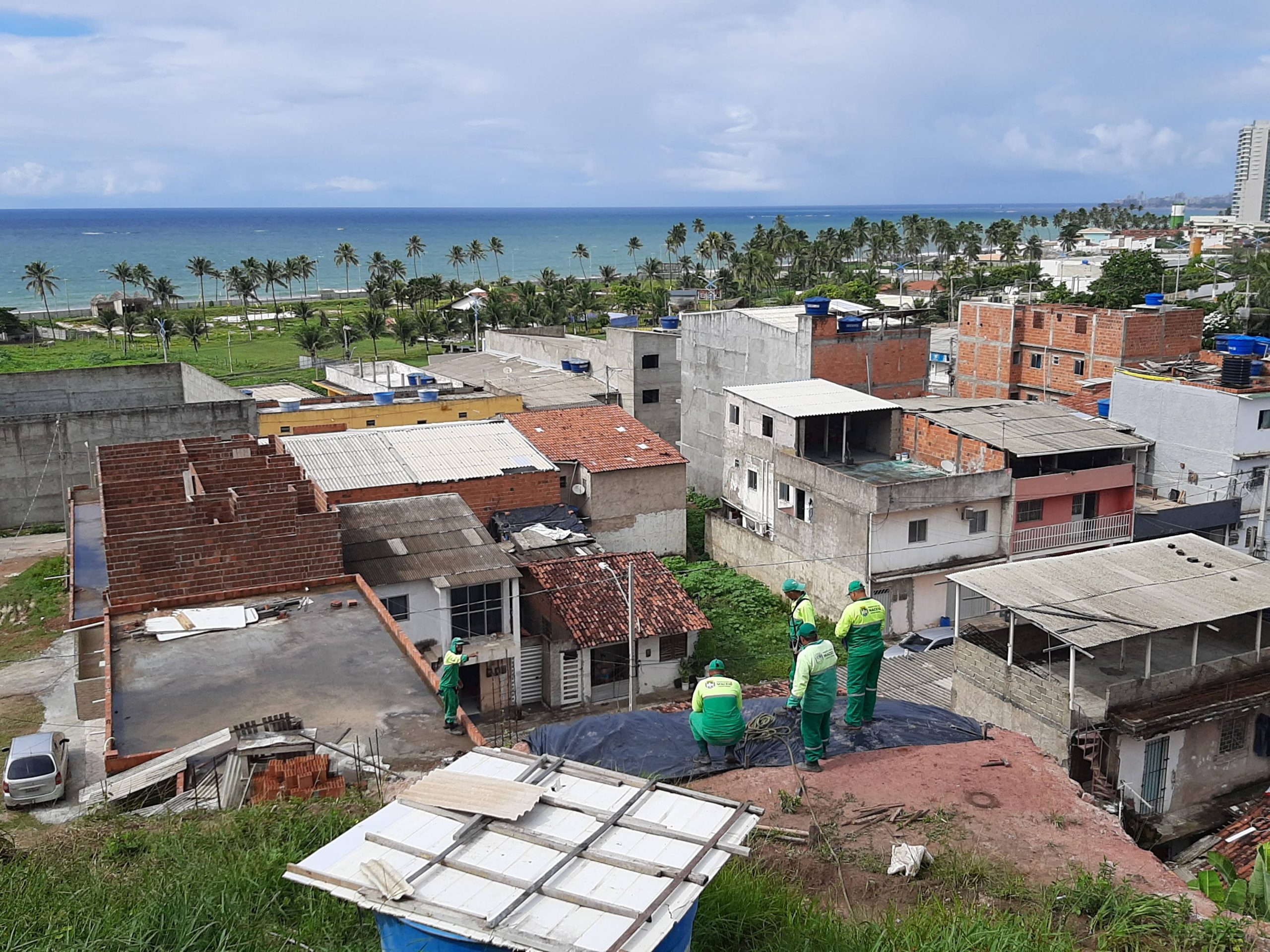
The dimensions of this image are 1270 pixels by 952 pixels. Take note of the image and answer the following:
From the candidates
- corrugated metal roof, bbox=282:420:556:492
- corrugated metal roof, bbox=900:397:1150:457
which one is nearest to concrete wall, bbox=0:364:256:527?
corrugated metal roof, bbox=282:420:556:492

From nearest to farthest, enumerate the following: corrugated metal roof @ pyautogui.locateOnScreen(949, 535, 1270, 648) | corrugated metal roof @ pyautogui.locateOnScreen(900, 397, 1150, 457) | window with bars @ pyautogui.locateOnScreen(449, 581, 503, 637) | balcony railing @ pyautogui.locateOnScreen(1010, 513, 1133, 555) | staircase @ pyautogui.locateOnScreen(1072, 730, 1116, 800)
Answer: staircase @ pyautogui.locateOnScreen(1072, 730, 1116, 800) < corrugated metal roof @ pyautogui.locateOnScreen(949, 535, 1270, 648) < window with bars @ pyautogui.locateOnScreen(449, 581, 503, 637) < balcony railing @ pyautogui.locateOnScreen(1010, 513, 1133, 555) < corrugated metal roof @ pyautogui.locateOnScreen(900, 397, 1150, 457)

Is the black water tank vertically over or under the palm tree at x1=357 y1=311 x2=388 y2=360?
over

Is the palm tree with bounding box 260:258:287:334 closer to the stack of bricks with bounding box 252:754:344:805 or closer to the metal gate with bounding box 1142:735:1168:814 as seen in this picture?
the metal gate with bounding box 1142:735:1168:814

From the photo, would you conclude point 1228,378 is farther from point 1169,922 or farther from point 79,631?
point 79,631

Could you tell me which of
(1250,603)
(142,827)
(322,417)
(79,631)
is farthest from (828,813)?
(322,417)

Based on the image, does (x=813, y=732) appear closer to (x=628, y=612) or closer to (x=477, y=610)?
(x=477, y=610)

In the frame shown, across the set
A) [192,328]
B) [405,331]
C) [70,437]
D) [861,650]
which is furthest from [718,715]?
[192,328]

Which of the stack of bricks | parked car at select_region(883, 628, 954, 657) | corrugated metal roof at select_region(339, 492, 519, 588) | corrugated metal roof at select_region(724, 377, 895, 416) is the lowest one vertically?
parked car at select_region(883, 628, 954, 657)
